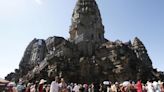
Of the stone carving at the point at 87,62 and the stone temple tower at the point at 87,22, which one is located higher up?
the stone temple tower at the point at 87,22

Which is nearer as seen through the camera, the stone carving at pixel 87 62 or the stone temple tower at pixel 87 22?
the stone carving at pixel 87 62

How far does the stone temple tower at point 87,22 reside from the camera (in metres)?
73.6

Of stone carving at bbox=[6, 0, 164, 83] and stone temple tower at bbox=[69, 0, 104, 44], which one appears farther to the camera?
stone temple tower at bbox=[69, 0, 104, 44]

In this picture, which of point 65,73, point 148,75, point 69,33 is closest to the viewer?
point 65,73

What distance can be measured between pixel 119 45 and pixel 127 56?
167 inches

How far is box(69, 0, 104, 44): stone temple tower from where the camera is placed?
Answer: 73562mm

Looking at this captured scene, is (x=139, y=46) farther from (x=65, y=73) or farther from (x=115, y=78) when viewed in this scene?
(x=65, y=73)

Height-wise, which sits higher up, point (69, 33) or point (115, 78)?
point (69, 33)

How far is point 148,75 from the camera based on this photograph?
55562 millimetres

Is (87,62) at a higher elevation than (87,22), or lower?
lower

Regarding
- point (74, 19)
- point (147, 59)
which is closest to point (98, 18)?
point (74, 19)

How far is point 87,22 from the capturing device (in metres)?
74.9

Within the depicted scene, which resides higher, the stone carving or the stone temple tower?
the stone temple tower

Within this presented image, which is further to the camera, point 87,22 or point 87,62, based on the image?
point 87,22
